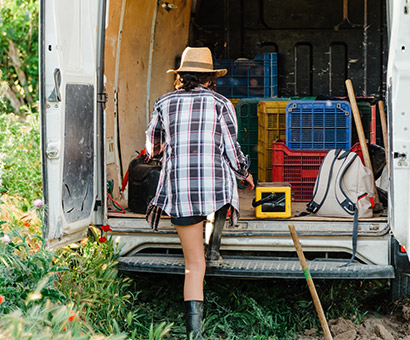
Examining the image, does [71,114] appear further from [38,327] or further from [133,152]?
[133,152]

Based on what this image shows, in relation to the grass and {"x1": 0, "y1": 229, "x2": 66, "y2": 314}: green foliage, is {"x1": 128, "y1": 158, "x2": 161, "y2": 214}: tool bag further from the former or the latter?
{"x1": 0, "y1": 229, "x2": 66, "y2": 314}: green foliage

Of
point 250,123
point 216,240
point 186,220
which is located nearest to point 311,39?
point 250,123

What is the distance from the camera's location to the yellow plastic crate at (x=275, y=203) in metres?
5.18

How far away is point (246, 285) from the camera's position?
217 inches

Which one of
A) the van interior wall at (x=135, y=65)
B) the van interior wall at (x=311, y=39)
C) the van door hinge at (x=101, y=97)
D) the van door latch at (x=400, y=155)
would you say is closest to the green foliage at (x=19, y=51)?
the van interior wall at (x=135, y=65)

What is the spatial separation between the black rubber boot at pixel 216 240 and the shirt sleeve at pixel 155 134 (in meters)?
0.57

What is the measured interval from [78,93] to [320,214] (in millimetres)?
2028

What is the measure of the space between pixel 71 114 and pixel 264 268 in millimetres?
1615

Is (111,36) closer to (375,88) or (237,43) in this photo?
(237,43)

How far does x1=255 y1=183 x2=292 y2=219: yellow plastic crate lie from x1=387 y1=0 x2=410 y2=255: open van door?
1034 millimetres

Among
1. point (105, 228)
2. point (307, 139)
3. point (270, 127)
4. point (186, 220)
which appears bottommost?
point (105, 228)

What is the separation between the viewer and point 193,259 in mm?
4500

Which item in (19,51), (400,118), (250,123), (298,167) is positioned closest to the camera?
(400,118)

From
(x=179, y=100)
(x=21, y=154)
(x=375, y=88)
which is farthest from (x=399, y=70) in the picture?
(x=21, y=154)
